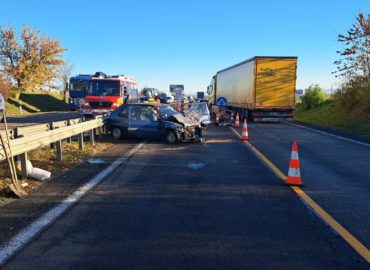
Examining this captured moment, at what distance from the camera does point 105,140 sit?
1475 centimetres

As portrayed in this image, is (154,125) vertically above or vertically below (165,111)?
below

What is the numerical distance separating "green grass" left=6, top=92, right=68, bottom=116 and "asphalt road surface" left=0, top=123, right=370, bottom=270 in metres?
33.6

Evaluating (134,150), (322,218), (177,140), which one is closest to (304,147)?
(177,140)

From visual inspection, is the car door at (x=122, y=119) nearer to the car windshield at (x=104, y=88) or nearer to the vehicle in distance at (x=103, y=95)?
the vehicle in distance at (x=103, y=95)

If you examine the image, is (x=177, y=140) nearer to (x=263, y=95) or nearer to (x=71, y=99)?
(x=263, y=95)

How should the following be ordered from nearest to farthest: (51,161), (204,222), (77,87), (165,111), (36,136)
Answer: (204,222)
(36,136)
(51,161)
(165,111)
(77,87)

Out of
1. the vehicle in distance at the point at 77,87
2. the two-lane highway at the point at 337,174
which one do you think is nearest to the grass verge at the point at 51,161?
the two-lane highway at the point at 337,174

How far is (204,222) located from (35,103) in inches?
1874

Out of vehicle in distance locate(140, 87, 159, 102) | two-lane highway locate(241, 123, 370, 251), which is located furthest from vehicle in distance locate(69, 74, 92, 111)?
two-lane highway locate(241, 123, 370, 251)

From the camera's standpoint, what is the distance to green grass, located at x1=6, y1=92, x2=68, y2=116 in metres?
41.5

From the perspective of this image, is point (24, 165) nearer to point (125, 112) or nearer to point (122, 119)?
point (122, 119)

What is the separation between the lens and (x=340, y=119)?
1051 inches

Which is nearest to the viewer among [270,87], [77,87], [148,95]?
[270,87]

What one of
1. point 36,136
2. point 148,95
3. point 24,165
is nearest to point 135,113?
point 36,136
